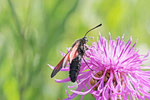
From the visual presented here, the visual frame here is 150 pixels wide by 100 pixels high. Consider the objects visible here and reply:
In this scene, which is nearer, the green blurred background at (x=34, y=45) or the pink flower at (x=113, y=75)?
the pink flower at (x=113, y=75)

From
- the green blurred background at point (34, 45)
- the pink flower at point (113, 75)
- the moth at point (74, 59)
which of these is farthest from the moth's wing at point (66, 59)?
the green blurred background at point (34, 45)

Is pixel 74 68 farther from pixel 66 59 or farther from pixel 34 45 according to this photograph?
pixel 34 45

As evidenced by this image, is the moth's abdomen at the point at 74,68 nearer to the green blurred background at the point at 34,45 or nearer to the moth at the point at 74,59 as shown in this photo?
the moth at the point at 74,59

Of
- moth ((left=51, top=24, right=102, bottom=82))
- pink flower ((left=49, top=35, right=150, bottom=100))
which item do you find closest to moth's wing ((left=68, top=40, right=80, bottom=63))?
moth ((left=51, top=24, right=102, bottom=82))

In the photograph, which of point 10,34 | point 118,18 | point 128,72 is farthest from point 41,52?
point 118,18

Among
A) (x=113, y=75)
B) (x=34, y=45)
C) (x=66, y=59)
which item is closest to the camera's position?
(x=66, y=59)

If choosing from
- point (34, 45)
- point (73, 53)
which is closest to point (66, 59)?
point (73, 53)
